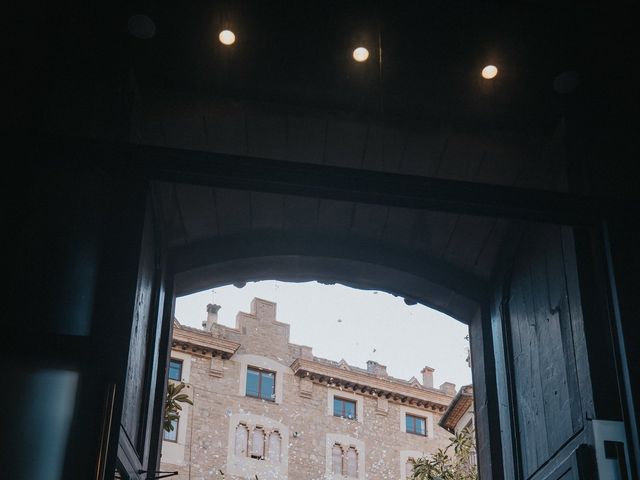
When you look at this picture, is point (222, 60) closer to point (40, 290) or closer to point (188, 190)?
point (188, 190)

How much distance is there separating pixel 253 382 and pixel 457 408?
707 cm

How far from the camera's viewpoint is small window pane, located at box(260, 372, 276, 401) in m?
A: 26.3

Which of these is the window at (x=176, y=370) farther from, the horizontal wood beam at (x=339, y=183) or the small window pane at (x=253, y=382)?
the horizontal wood beam at (x=339, y=183)

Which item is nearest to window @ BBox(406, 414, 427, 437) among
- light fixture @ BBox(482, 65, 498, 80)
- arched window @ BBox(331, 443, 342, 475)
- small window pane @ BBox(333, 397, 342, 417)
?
small window pane @ BBox(333, 397, 342, 417)

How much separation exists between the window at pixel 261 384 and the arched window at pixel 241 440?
1057mm

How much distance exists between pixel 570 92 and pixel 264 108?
1.40 m

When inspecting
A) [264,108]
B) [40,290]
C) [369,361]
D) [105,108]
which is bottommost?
[40,290]

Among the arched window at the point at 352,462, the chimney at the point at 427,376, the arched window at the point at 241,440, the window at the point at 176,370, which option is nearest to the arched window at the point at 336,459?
the arched window at the point at 352,462

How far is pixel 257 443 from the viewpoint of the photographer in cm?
2544

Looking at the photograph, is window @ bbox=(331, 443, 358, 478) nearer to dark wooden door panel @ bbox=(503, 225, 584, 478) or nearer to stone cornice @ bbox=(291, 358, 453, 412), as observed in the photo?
stone cornice @ bbox=(291, 358, 453, 412)

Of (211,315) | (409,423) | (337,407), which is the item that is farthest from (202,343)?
(409,423)

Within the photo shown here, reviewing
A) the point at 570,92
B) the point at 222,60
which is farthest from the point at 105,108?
the point at 570,92

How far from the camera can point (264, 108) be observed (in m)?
4.15

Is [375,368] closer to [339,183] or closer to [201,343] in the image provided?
[201,343]
